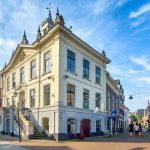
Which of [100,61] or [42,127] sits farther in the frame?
[100,61]

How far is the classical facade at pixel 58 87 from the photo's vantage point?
88.3 ft

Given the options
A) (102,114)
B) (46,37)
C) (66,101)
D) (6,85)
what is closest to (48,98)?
(66,101)

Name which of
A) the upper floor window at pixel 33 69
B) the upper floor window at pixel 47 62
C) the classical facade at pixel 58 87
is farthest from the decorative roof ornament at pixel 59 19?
the upper floor window at pixel 33 69

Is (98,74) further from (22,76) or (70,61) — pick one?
(22,76)

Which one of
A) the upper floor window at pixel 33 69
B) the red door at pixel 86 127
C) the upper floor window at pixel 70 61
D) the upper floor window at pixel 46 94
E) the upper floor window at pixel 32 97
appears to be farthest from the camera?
the upper floor window at pixel 33 69

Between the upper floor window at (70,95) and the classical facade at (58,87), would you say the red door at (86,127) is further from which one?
the upper floor window at (70,95)

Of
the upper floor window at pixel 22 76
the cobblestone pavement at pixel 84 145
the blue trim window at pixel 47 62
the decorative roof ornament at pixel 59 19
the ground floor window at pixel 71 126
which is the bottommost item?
the cobblestone pavement at pixel 84 145

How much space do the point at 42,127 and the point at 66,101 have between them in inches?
149

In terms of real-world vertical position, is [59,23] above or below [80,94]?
above

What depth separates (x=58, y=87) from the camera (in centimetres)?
2644

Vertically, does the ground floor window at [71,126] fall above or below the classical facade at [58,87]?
below

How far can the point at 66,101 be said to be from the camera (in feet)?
89.7

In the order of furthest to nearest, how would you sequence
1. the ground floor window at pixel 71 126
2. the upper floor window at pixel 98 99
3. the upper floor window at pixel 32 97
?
the upper floor window at pixel 98 99 < the upper floor window at pixel 32 97 < the ground floor window at pixel 71 126

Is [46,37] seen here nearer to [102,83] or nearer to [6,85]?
[102,83]
